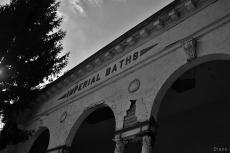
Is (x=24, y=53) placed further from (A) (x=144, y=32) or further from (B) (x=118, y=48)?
(A) (x=144, y=32)

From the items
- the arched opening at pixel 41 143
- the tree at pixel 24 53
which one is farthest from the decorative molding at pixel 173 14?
the arched opening at pixel 41 143

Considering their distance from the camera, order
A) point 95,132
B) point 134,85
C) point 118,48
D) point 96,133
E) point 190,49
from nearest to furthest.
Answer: point 190,49
point 134,85
point 118,48
point 95,132
point 96,133

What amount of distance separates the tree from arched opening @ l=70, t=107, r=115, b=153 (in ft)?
9.89

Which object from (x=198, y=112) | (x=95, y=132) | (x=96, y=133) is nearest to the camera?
(x=198, y=112)

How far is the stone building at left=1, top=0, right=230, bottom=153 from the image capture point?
7.73m

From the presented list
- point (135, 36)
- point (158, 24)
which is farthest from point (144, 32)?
point (158, 24)

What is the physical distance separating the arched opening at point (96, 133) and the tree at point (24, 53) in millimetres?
3014

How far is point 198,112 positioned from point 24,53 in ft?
26.1

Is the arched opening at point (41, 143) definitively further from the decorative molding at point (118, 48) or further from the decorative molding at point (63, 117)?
the decorative molding at point (118, 48)

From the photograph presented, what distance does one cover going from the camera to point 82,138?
15812mm

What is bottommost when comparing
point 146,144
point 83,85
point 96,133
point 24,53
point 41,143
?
point 146,144

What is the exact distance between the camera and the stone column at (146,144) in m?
7.47

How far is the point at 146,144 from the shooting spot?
7.55 meters

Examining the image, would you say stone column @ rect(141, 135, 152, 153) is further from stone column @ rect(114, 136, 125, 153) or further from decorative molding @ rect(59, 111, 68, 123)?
decorative molding @ rect(59, 111, 68, 123)
